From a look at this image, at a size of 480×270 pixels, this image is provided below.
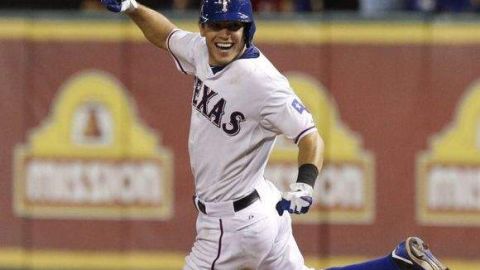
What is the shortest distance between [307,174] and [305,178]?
31 millimetres

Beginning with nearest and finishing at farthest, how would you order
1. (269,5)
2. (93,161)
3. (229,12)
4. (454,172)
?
1. (229,12)
2. (454,172)
3. (93,161)
4. (269,5)

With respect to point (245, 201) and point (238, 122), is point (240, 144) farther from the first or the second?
point (245, 201)

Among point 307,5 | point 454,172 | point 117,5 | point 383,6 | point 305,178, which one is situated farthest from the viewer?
point 307,5

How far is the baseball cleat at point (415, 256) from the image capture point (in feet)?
22.8

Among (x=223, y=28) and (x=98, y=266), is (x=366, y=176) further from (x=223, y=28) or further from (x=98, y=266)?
(x=223, y=28)

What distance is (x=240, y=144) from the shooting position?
6.71m

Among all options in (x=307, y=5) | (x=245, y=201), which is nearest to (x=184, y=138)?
(x=307, y=5)

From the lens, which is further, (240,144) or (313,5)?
(313,5)

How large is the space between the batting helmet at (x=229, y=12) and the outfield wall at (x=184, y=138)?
395 cm

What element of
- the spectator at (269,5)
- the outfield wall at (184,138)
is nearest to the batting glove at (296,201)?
the outfield wall at (184,138)

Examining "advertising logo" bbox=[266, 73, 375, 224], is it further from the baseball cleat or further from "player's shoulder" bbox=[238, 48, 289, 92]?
"player's shoulder" bbox=[238, 48, 289, 92]

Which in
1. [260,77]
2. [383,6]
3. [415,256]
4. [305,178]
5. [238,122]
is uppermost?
[383,6]

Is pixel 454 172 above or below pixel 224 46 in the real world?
below

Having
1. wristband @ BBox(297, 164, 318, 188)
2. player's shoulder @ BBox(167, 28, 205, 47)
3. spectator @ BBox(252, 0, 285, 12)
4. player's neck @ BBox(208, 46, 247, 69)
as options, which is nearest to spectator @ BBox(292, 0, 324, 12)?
spectator @ BBox(252, 0, 285, 12)
